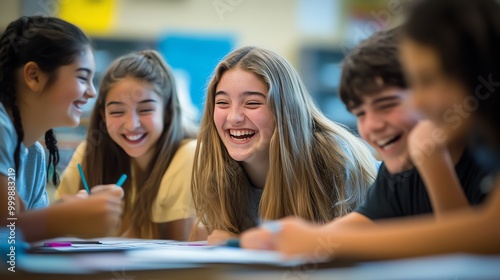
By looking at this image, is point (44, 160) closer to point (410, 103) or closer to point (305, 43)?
point (410, 103)

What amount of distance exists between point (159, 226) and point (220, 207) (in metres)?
0.13

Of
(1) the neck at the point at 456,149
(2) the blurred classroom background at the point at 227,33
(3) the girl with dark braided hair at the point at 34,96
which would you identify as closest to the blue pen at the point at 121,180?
(3) the girl with dark braided hair at the point at 34,96

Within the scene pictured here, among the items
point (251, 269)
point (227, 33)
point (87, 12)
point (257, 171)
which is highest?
point (227, 33)

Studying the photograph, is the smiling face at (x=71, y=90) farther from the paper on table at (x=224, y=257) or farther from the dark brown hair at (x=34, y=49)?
the paper on table at (x=224, y=257)

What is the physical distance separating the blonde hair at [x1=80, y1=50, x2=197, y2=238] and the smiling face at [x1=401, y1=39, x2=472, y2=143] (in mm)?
532

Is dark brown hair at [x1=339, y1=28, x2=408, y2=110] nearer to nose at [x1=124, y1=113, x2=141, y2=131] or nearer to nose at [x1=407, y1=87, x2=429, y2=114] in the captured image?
nose at [x1=407, y1=87, x2=429, y2=114]

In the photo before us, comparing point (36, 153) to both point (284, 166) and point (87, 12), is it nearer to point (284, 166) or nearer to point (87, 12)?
point (87, 12)

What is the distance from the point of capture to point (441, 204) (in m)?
0.61

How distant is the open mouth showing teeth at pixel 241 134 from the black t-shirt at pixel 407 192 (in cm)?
30

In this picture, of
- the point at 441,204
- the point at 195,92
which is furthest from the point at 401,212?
the point at 195,92

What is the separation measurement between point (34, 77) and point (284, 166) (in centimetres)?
41

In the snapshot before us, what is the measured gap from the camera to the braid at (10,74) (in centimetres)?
Result: 82

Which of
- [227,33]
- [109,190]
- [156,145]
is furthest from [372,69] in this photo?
[227,33]

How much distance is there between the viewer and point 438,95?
550mm
